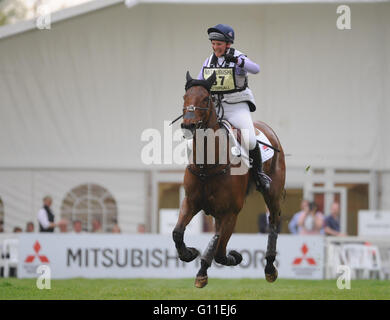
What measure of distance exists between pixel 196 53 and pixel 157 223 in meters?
5.25

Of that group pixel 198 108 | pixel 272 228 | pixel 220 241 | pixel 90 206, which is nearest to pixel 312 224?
pixel 90 206

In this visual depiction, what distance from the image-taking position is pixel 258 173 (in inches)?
486

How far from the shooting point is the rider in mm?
11414

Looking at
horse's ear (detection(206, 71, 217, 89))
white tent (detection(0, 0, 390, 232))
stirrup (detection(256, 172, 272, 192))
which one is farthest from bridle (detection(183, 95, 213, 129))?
white tent (detection(0, 0, 390, 232))

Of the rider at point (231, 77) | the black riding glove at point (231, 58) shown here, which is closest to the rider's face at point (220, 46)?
the rider at point (231, 77)

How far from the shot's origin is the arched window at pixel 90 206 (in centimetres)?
2692

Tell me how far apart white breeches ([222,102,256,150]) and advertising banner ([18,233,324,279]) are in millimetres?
8236

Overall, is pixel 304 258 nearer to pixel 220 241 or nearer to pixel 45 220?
pixel 45 220

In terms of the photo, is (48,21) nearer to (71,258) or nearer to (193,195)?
(71,258)

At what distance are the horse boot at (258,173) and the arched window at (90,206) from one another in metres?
14.8

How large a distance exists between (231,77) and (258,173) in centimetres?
154

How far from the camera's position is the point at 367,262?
Answer: 21.5m

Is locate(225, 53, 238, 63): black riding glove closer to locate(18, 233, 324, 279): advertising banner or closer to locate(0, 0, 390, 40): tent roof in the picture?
locate(18, 233, 324, 279): advertising banner

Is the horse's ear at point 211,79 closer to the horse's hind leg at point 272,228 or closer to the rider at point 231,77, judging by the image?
the rider at point 231,77
